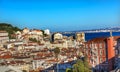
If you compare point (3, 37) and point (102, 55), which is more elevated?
point (102, 55)

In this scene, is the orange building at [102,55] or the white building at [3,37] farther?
the white building at [3,37]

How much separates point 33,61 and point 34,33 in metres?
38.8

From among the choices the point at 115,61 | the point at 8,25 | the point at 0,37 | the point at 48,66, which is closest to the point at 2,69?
the point at 115,61

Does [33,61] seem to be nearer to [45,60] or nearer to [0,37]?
[45,60]

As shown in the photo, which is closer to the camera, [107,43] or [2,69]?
[2,69]

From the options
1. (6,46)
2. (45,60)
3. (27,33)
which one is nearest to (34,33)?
(27,33)

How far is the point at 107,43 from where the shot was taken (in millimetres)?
32812

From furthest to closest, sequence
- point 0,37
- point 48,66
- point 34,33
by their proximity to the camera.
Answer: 1. point 34,33
2. point 0,37
3. point 48,66

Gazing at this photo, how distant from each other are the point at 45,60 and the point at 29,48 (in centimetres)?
1791

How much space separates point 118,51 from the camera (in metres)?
32.8

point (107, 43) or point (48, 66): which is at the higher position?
point (107, 43)

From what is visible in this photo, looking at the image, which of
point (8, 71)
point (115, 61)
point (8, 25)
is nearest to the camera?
point (8, 71)

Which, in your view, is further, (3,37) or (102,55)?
(3,37)

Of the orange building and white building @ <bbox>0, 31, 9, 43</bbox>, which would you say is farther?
white building @ <bbox>0, 31, 9, 43</bbox>
